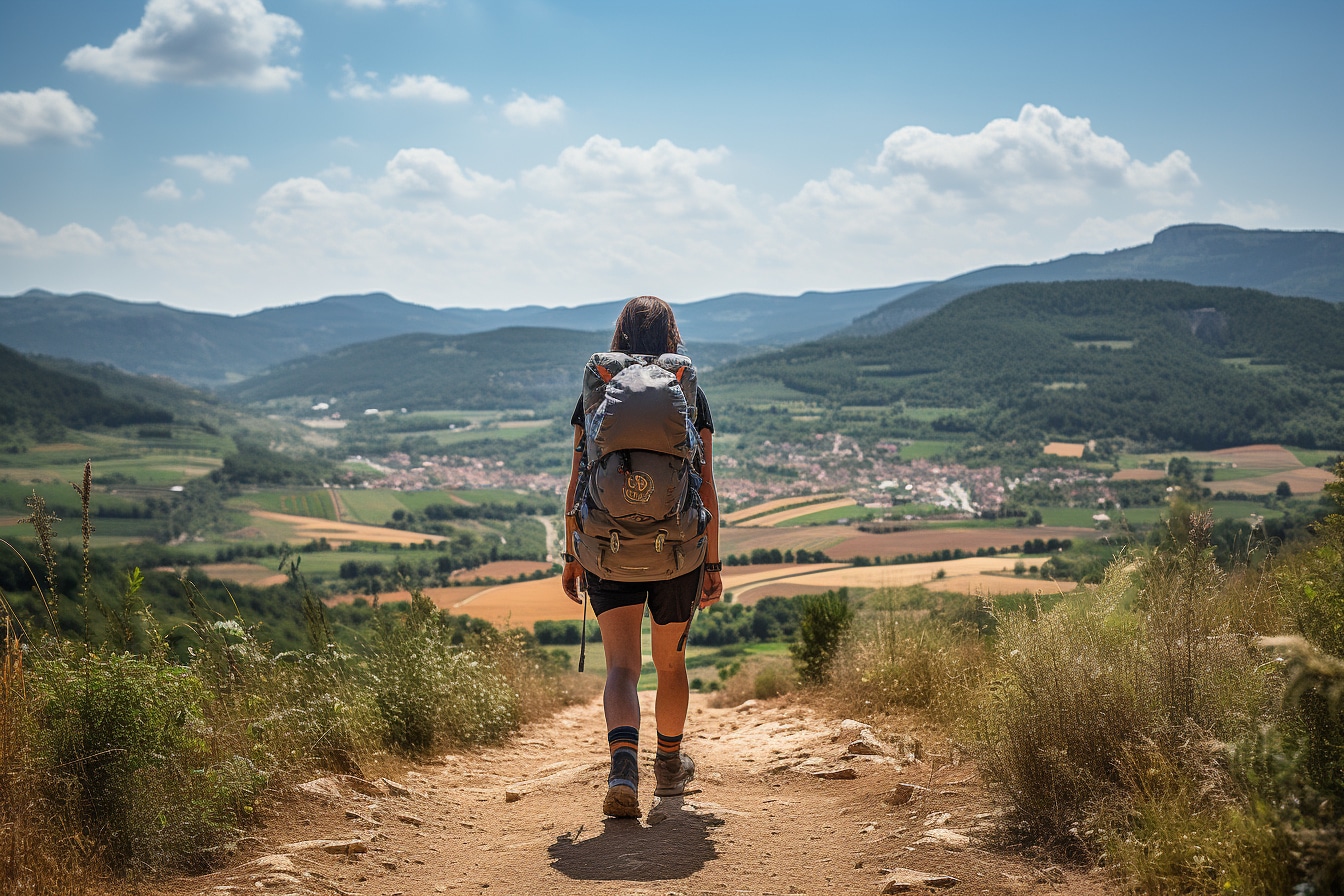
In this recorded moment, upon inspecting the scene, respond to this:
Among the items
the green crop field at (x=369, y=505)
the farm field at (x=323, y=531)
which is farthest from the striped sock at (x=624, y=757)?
the green crop field at (x=369, y=505)

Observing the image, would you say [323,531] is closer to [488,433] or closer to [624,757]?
[488,433]

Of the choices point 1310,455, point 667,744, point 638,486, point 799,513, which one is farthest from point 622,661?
point 799,513

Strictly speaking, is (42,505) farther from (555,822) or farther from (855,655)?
(855,655)

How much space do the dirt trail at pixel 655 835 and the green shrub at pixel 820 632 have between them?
2.34m

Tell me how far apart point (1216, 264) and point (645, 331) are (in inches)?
6245

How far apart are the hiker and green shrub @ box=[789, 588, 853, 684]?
11.9 feet

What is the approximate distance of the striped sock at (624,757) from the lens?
368 centimetres

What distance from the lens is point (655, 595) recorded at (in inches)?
148

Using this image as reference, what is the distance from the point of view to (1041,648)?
11.3 ft

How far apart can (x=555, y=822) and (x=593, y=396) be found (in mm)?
1932

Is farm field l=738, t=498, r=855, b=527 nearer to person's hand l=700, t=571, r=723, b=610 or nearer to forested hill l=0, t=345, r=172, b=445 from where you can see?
person's hand l=700, t=571, r=723, b=610

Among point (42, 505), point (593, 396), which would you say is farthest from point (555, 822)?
point (42, 505)

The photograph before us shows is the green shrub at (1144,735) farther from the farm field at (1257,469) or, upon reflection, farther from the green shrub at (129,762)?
the farm field at (1257,469)

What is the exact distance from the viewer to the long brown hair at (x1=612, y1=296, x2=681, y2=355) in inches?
157
